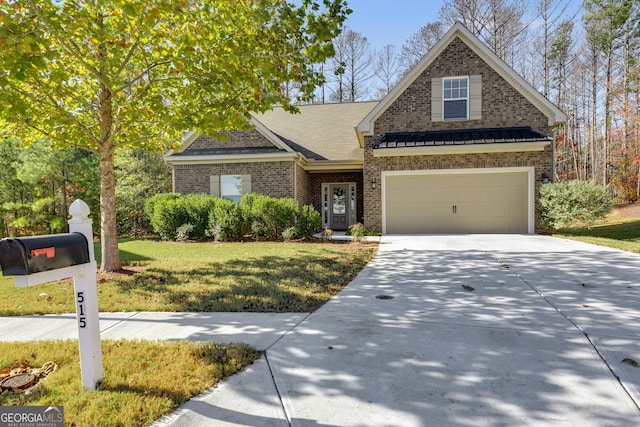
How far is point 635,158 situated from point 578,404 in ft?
96.2

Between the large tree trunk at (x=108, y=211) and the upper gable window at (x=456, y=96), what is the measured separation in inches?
452

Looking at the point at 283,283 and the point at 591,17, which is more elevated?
the point at 591,17

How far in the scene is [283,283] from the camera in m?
6.16

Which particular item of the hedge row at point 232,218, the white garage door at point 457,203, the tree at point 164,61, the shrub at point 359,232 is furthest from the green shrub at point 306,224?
the tree at point 164,61

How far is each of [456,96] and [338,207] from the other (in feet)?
22.8

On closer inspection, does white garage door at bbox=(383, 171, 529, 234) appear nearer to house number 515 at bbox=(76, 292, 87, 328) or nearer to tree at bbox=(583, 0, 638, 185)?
house number 515 at bbox=(76, 292, 87, 328)

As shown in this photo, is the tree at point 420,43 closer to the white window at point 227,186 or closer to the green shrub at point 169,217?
the white window at point 227,186

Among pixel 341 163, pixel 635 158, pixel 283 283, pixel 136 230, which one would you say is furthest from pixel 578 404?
pixel 635 158

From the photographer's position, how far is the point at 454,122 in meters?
13.7

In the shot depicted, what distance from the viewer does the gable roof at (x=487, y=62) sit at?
42.7ft

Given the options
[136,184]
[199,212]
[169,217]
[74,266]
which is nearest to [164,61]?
[74,266]

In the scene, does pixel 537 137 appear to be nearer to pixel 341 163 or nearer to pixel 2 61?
pixel 341 163

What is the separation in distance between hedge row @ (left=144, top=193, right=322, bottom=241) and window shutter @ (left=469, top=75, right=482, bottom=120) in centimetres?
713

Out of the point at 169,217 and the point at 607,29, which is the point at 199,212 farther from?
the point at 607,29
